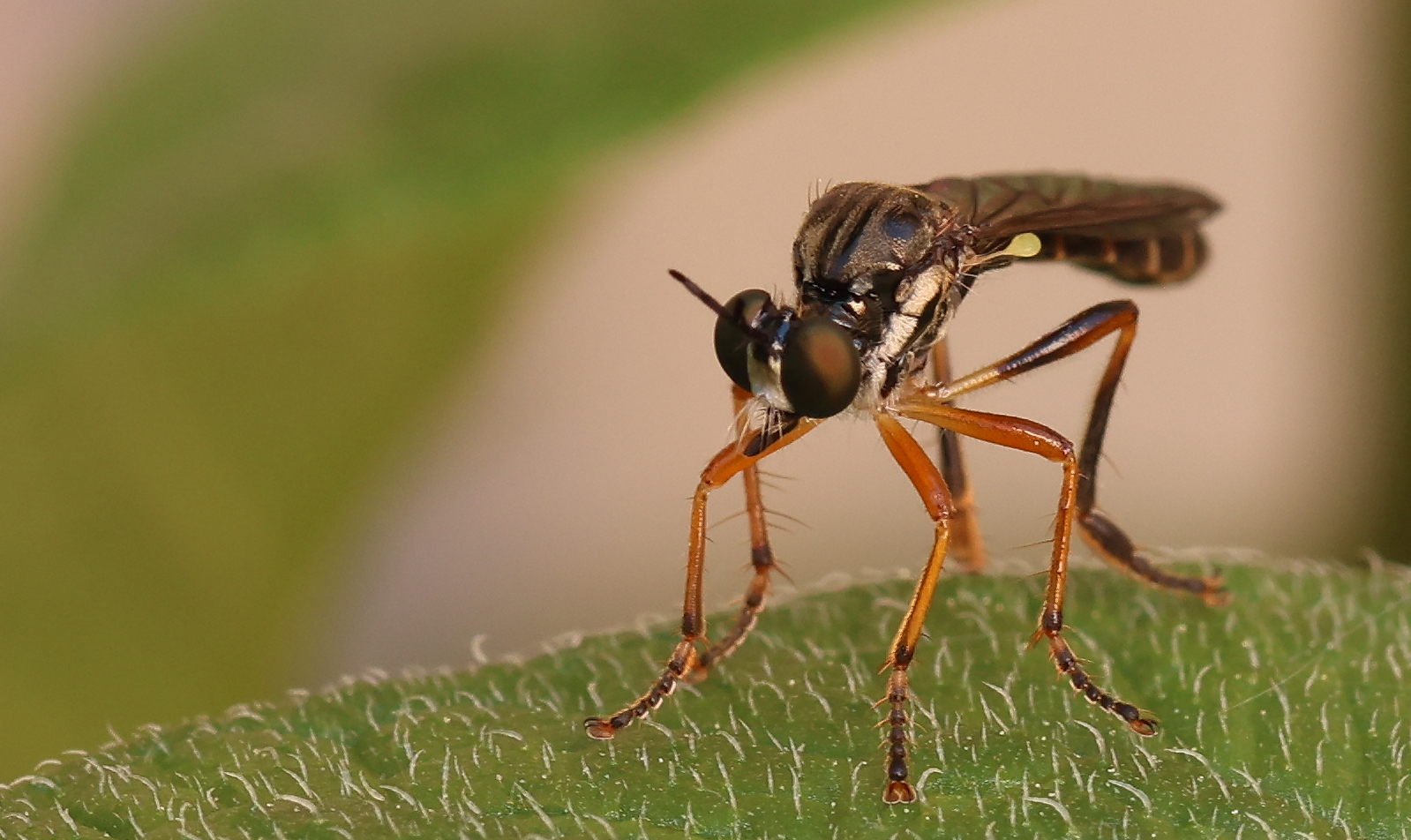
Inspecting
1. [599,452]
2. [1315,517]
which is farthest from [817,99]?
[1315,517]

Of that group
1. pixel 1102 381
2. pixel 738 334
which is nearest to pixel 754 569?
pixel 738 334

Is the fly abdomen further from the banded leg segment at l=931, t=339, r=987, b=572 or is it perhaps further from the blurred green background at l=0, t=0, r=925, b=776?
the blurred green background at l=0, t=0, r=925, b=776

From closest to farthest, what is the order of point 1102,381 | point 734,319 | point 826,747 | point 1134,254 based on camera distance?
1. point 826,747
2. point 734,319
3. point 1102,381
4. point 1134,254

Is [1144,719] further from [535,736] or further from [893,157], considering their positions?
[893,157]

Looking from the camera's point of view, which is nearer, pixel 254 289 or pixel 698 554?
pixel 698 554

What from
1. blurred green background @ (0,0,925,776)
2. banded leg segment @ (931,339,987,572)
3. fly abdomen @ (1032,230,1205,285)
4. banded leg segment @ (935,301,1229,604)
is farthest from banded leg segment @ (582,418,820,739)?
blurred green background @ (0,0,925,776)

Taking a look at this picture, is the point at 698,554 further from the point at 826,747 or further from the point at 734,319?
the point at 826,747

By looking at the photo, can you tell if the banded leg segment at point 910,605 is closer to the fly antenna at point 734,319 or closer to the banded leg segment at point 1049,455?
the banded leg segment at point 1049,455
